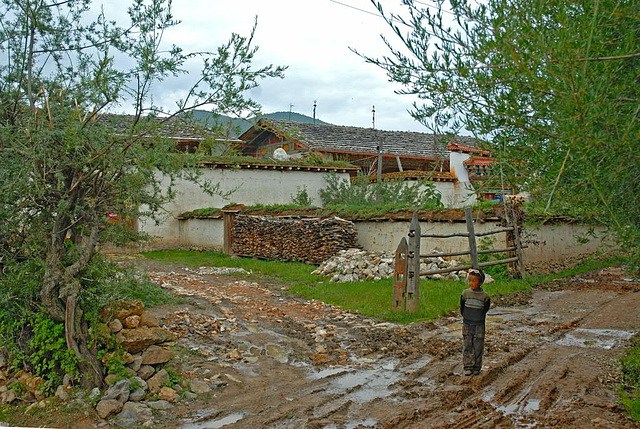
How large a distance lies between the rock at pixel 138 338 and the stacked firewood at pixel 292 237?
1104 cm

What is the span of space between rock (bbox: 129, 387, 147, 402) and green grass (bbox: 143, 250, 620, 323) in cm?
497

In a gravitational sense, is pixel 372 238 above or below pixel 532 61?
below

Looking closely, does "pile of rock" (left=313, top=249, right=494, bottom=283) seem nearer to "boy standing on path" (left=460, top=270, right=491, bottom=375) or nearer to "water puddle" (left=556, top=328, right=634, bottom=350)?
"water puddle" (left=556, top=328, right=634, bottom=350)

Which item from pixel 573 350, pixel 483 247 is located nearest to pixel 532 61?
pixel 573 350

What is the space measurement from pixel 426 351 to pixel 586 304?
504cm

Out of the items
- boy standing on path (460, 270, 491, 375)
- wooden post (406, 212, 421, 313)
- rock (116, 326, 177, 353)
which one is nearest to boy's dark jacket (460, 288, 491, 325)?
boy standing on path (460, 270, 491, 375)

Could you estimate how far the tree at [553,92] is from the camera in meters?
3.23

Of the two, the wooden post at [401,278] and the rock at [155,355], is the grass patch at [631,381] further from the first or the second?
the rock at [155,355]

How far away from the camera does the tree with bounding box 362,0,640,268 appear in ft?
10.6

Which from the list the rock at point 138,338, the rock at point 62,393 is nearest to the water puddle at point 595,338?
the rock at point 138,338

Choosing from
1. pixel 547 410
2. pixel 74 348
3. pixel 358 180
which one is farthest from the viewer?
pixel 358 180

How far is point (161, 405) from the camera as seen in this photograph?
234 inches

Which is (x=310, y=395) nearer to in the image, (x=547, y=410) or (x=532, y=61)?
(x=547, y=410)

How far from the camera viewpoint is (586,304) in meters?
11.1
